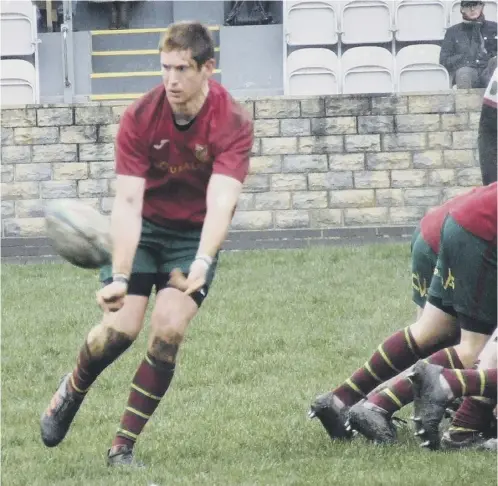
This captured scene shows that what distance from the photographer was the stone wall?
13258 mm

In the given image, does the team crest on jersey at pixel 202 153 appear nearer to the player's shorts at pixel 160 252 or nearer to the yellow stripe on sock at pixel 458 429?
the player's shorts at pixel 160 252

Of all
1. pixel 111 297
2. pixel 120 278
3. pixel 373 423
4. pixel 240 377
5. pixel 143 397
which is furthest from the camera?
pixel 240 377

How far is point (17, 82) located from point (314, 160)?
3535 millimetres

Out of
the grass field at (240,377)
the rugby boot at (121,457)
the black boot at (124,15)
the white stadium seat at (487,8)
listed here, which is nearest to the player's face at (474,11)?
the white stadium seat at (487,8)

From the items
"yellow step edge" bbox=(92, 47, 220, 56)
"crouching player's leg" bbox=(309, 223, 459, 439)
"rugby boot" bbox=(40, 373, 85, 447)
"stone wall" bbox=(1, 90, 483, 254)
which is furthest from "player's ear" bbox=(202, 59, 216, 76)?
"yellow step edge" bbox=(92, 47, 220, 56)

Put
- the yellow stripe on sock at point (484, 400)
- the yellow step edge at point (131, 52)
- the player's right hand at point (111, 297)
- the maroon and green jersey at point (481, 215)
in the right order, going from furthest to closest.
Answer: the yellow step edge at point (131, 52) < the yellow stripe on sock at point (484, 400) < the maroon and green jersey at point (481, 215) < the player's right hand at point (111, 297)

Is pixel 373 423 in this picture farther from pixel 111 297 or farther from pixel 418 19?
pixel 418 19

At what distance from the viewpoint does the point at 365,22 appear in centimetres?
1540

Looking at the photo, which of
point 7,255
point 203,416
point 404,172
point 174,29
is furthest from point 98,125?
point 174,29

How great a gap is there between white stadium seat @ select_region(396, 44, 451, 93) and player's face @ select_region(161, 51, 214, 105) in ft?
29.6

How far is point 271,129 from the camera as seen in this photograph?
13211 mm

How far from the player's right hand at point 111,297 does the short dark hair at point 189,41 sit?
1025 mm

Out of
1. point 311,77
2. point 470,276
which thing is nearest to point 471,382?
point 470,276

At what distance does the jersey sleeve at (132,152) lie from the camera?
5801mm
